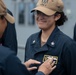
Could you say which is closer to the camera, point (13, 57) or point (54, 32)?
point (13, 57)

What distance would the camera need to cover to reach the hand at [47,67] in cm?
251

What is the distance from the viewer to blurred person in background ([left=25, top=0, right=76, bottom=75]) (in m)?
2.71

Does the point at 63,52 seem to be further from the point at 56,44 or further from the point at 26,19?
the point at 26,19

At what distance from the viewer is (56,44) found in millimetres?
2771

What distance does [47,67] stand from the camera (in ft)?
8.36

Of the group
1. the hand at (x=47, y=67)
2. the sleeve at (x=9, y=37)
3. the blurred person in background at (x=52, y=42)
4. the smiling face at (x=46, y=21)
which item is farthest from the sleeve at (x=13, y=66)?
the sleeve at (x=9, y=37)

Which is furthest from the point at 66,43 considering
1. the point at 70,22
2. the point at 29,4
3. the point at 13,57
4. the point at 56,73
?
the point at 29,4

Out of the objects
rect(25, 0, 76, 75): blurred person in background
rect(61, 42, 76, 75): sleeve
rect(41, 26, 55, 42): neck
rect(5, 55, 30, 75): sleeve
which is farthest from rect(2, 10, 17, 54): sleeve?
rect(5, 55, 30, 75): sleeve

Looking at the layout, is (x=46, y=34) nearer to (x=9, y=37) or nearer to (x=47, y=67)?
(x=47, y=67)

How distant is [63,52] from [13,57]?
82 centimetres

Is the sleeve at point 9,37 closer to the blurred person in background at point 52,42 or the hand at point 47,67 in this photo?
the blurred person in background at point 52,42

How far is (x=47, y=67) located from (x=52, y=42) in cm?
31

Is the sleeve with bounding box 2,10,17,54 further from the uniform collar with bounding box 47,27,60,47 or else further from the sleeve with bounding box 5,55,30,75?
the sleeve with bounding box 5,55,30,75

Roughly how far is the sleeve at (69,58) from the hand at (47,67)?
0.11 metres
